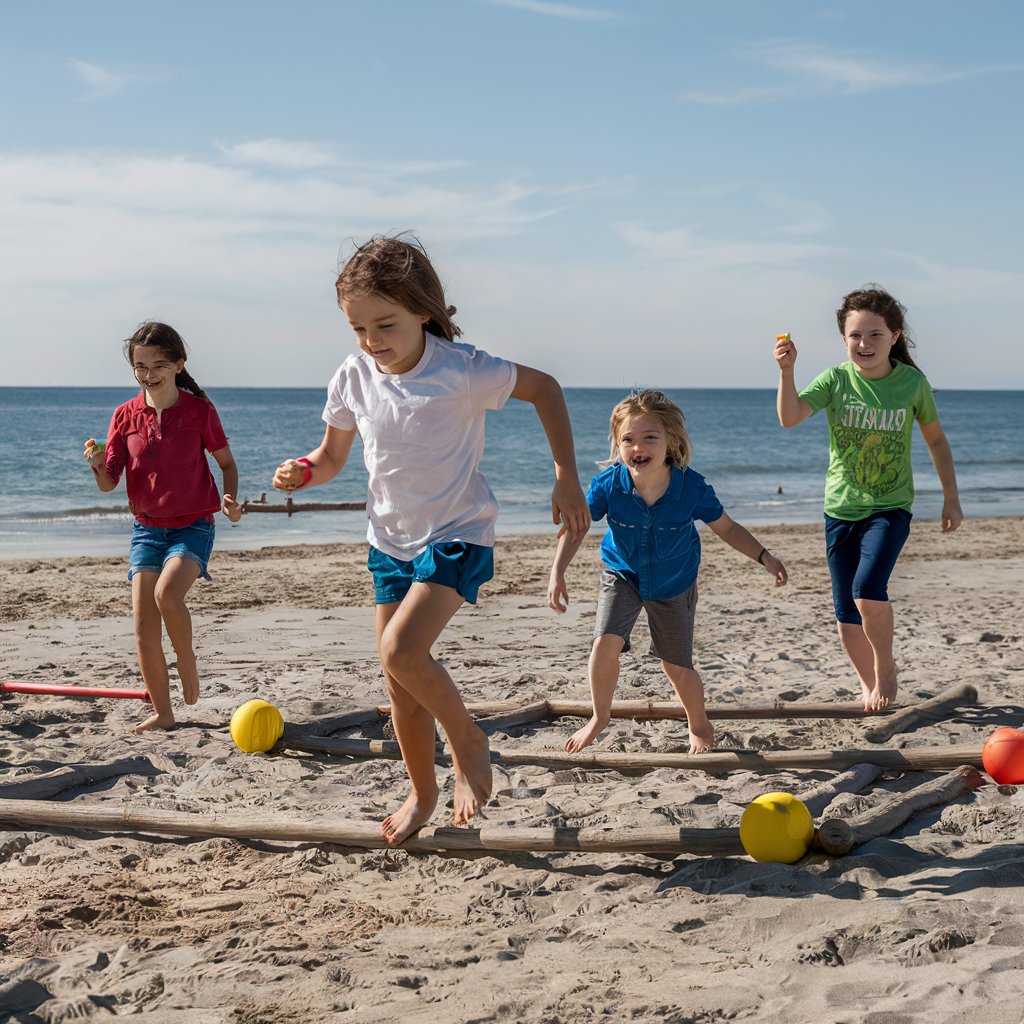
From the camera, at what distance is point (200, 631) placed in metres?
9.23

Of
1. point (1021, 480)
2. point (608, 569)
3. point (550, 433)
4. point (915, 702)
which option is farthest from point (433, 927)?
point (1021, 480)

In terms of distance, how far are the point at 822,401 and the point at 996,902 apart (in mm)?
3244

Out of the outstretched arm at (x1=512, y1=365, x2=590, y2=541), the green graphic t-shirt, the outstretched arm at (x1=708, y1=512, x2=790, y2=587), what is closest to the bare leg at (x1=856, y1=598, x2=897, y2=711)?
the green graphic t-shirt

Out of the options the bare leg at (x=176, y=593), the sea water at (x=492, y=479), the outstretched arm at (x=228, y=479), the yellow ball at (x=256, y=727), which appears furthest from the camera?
the sea water at (x=492, y=479)

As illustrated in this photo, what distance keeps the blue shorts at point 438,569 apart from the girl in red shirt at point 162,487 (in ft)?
6.92

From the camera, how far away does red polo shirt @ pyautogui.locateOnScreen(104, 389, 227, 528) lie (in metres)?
5.85

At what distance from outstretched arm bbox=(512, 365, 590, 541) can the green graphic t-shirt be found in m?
2.39

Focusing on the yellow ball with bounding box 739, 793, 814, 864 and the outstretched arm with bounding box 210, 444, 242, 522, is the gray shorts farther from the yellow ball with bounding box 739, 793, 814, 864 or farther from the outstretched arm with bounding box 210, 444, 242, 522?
the outstretched arm with bounding box 210, 444, 242, 522

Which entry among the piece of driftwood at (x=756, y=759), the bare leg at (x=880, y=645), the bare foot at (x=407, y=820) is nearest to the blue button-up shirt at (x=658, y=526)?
the piece of driftwood at (x=756, y=759)

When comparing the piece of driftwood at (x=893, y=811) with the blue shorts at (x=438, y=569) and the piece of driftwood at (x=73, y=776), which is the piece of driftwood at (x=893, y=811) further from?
the piece of driftwood at (x=73, y=776)

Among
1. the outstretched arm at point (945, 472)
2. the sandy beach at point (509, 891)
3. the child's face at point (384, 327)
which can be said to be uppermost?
the child's face at point (384, 327)

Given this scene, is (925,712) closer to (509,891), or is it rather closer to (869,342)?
(869,342)

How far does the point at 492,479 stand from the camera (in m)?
33.1

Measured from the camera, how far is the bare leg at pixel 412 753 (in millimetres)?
3951
